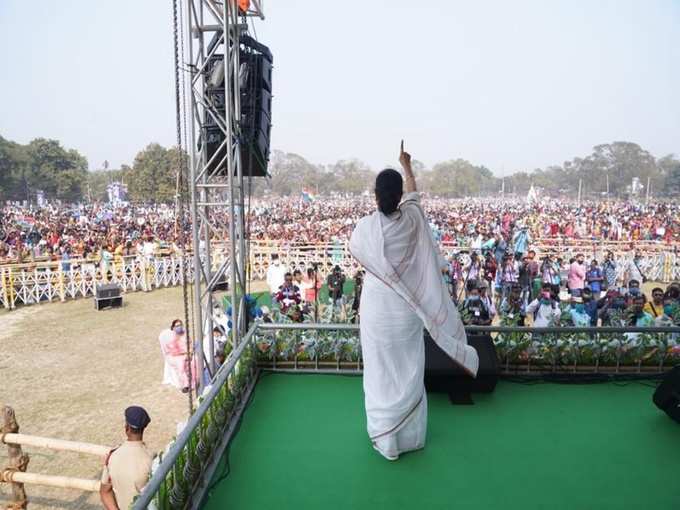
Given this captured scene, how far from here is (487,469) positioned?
3264mm

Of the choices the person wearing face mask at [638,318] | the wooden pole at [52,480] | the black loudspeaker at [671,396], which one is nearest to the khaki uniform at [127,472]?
the wooden pole at [52,480]

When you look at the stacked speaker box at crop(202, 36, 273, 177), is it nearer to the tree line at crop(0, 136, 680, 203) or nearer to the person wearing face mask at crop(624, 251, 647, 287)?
the person wearing face mask at crop(624, 251, 647, 287)

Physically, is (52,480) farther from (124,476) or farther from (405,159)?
(405,159)

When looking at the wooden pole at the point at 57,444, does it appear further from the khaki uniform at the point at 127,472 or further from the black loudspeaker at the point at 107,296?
the black loudspeaker at the point at 107,296

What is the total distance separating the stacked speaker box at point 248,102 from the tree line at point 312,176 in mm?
35948

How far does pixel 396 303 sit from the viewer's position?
3.18 meters

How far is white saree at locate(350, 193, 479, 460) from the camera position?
3.16 metres

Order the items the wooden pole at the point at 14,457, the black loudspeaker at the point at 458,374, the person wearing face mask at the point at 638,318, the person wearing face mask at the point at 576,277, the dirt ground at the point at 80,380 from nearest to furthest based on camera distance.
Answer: the black loudspeaker at the point at 458,374 → the wooden pole at the point at 14,457 → the dirt ground at the point at 80,380 → the person wearing face mask at the point at 638,318 → the person wearing face mask at the point at 576,277

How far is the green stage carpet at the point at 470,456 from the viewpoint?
9.72 feet

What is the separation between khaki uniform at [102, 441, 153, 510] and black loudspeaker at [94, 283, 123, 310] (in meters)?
12.3

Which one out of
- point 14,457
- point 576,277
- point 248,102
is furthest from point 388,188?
point 576,277

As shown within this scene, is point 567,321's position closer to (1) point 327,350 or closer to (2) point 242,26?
(1) point 327,350

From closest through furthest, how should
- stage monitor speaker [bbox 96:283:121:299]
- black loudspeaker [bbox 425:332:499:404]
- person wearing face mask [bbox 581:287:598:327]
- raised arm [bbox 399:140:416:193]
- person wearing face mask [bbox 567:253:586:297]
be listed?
raised arm [bbox 399:140:416:193], black loudspeaker [bbox 425:332:499:404], person wearing face mask [bbox 581:287:598:327], person wearing face mask [bbox 567:253:586:297], stage monitor speaker [bbox 96:283:121:299]

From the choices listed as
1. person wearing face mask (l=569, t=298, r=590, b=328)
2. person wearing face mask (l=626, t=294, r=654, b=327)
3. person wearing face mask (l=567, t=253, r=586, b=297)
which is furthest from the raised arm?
person wearing face mask (l=567, t=253, r=586, b=297)
